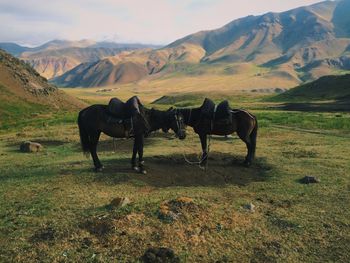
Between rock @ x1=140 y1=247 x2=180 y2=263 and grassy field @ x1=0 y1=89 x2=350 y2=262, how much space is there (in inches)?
9.1

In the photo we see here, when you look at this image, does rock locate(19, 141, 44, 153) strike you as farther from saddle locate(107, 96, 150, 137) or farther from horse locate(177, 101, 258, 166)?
horse locate(177, 101, 258, 166)

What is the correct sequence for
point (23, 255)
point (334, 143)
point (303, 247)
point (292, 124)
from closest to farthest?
point (23, 255) → point (303, 247) → point (334, 143) → point (292, 124)

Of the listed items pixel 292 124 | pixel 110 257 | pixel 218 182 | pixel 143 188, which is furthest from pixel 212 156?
pixel 292 124

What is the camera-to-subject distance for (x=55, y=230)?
34.0 ft

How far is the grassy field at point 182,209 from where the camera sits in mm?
9734

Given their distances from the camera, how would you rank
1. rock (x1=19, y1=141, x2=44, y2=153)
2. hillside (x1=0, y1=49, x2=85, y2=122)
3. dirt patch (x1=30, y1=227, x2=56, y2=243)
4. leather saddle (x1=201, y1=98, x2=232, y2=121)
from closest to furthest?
dirt patch (x1=30, y1=227, x2=56, y2=243), leather saddle (x1=201, y1=98, x2=232, y2=121), rock (x1=19, y1=141, x2=44, y2=153), hillside (x1=0, y1=49, x2=85, y2=122)

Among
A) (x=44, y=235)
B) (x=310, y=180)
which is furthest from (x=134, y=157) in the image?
(x=310, y=180)

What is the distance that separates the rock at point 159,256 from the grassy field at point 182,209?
0.23m

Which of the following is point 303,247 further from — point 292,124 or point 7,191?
point 292,124

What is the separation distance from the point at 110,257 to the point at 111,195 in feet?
13.7

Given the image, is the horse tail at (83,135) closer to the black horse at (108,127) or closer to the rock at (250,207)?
the black horse at (108,127)

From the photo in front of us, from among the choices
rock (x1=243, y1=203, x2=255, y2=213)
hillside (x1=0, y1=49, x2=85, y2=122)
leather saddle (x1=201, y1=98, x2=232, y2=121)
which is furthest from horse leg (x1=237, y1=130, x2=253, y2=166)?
hillside (x1=0, y1=49, x2=85, y2=122)

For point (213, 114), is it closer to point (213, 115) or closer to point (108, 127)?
point (213, 115)

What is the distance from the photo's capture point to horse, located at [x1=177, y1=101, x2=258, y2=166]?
17.5 metres
